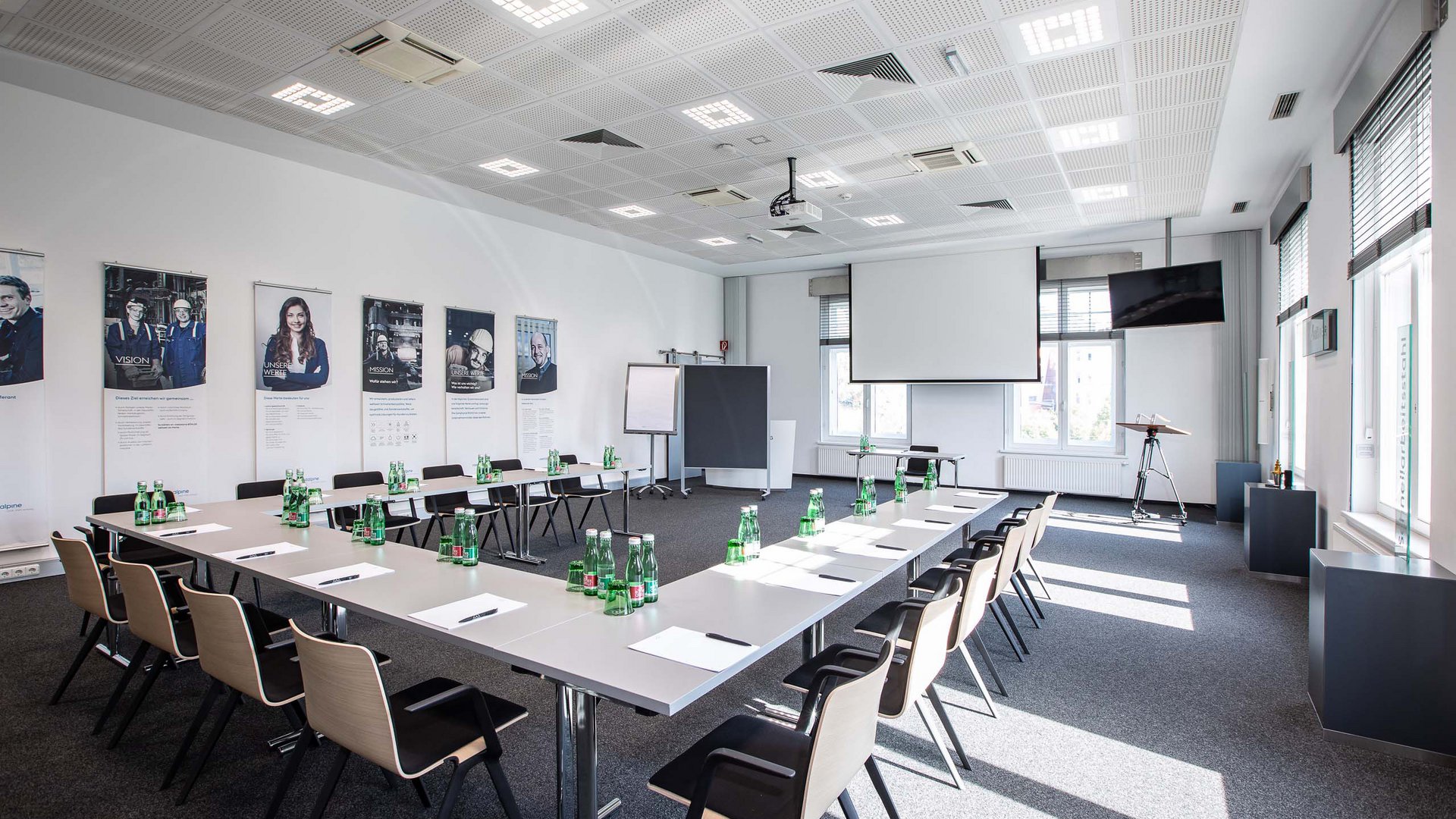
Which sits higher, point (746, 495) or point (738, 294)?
point (738, 294)

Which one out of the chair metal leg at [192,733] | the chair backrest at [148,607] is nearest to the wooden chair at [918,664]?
the chair metal leg at [192,733]

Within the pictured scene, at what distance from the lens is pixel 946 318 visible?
385 inches

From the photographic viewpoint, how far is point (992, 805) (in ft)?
7.80

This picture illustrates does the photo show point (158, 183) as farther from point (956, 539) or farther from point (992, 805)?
point (956, 539)

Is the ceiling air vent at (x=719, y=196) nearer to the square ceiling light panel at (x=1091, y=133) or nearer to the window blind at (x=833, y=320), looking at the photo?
the square ceiling light panel at (x=1091, y=133)

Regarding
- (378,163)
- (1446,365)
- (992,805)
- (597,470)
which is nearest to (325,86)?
(378,163)

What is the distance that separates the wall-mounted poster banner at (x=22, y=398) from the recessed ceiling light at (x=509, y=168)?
10.6 ft

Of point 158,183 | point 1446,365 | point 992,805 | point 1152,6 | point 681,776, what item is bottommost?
point 992,805

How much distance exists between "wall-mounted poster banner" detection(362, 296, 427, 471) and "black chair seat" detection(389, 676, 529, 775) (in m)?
5.38

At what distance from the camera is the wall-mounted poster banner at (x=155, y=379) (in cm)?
527

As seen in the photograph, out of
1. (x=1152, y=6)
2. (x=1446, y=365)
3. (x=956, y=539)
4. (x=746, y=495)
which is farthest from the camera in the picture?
(x=746, y=495)

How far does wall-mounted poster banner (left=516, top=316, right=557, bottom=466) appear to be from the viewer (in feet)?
27.7

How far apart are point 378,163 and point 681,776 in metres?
6.27

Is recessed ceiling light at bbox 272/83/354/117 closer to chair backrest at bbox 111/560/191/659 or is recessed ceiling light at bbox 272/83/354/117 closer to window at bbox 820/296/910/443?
chair backrest at bbox 111/560/191/659
